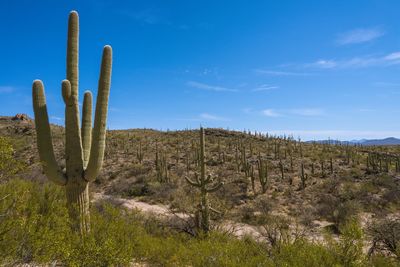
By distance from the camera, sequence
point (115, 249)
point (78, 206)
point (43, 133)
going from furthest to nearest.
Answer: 1. point (43, 133)
2. point (78, 206)
3. point (115, 249)

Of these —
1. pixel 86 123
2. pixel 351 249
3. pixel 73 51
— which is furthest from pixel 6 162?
pixel 351 249

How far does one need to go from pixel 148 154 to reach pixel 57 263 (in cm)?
2346

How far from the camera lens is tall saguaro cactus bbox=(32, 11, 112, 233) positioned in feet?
26.7

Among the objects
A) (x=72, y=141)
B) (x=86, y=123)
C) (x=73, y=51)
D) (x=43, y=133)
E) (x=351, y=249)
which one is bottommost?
(x=351, y=249)

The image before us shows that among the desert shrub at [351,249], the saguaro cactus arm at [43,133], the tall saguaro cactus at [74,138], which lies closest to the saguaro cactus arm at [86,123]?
the tall saguaro cactus at [74,138]

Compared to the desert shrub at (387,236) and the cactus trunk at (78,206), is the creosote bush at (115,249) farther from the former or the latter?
the desert shrub at (387,236)

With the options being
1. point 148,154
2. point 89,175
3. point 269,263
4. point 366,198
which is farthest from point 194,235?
point 148,154

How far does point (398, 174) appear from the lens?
68.1 ft

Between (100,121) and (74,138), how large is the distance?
0.77 m

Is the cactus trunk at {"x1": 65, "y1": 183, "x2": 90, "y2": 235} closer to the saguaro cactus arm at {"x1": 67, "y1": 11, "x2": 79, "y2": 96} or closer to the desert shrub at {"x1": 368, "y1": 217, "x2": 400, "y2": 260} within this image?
the saguaro cactus arm at {"x1": 67, "y1": 11, "x2": 79, "y2": 96}

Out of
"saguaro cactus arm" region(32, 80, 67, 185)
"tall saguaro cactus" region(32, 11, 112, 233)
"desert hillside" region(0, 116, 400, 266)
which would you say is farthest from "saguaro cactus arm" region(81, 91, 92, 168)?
"desert hillside" region(0, 116, 400, 266)

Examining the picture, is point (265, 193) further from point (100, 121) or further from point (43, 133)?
point (43, 133)

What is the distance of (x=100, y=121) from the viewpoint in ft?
28.3

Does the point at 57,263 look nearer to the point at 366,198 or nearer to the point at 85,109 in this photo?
the point at 85,109
